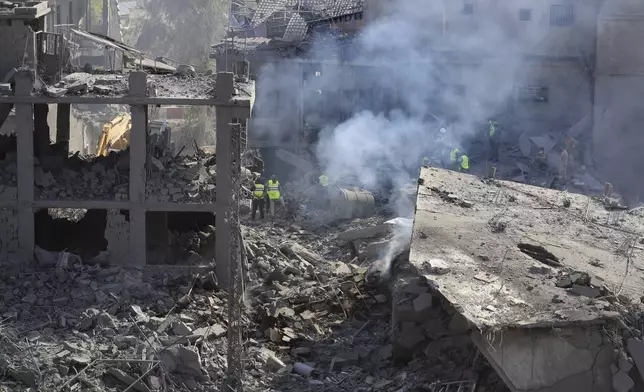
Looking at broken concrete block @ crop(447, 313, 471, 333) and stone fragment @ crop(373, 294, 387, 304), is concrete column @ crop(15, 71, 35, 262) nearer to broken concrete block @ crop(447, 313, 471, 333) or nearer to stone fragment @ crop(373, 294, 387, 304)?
stone fragment @ crop(373, 294, 387, 304)

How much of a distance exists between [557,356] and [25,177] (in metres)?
10.8

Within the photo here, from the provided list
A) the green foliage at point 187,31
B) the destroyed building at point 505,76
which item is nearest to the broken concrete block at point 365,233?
the destroyed building at point 505,76

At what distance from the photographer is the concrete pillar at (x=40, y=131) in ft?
68.5

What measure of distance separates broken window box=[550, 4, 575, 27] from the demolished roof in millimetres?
14477

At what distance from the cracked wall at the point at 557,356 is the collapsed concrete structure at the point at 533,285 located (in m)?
0.01

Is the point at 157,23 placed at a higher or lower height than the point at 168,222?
higher

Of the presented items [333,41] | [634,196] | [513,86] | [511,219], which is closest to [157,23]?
[333,41]

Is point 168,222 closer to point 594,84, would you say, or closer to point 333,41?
point 333,41

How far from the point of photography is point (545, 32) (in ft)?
118

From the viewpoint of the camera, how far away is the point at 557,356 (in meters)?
13.5

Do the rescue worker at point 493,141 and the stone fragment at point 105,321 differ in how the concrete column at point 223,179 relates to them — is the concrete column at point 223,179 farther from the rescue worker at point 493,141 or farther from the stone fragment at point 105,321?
the rescue worker at point 493,141

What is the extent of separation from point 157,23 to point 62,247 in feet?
121

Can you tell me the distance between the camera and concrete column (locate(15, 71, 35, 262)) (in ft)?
62.4

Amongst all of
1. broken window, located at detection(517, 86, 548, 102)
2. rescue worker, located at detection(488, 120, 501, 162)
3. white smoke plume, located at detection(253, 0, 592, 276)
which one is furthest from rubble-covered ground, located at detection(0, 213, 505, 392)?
broken window, located at detection(517, 86, 548, 102)
